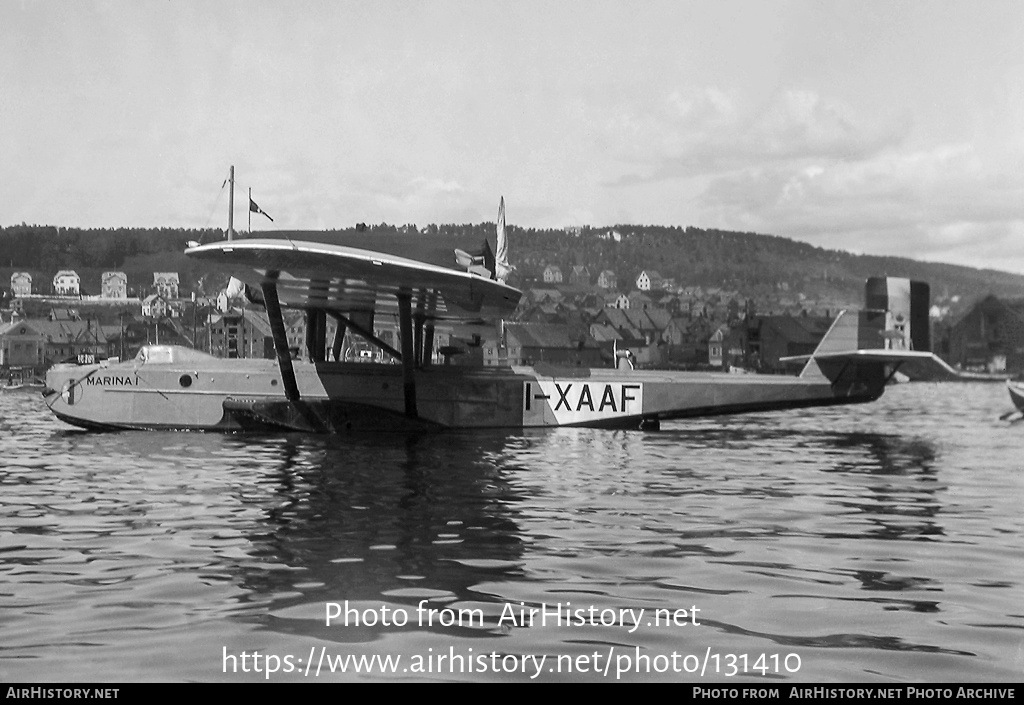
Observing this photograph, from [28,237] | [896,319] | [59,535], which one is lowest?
[59,535]

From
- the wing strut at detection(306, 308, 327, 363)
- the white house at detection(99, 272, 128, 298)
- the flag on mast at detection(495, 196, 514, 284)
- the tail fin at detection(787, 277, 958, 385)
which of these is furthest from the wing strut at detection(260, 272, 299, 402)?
the white house at detection(99, 272, 128, 298)

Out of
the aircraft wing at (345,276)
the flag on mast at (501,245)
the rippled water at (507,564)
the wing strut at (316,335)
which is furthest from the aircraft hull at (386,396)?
the rippled water at (507,564)

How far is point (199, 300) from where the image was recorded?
353ft

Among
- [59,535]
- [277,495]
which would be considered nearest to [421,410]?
[277,495]

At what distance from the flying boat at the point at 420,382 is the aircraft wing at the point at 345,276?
92 millimetres

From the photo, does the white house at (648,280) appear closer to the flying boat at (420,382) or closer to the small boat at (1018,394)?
the small boat at (1018,394)

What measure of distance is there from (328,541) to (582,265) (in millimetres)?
126967

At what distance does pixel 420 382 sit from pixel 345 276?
345 centimetres

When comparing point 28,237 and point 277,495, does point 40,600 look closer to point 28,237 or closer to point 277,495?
point 277,495

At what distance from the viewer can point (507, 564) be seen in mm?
7246

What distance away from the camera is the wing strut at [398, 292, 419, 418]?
58.0 feet

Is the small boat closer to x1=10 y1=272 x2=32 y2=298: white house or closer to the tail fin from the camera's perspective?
the tail fin

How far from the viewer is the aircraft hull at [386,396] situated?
61.4ft

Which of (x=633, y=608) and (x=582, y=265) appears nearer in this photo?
(x=633, y=608)
